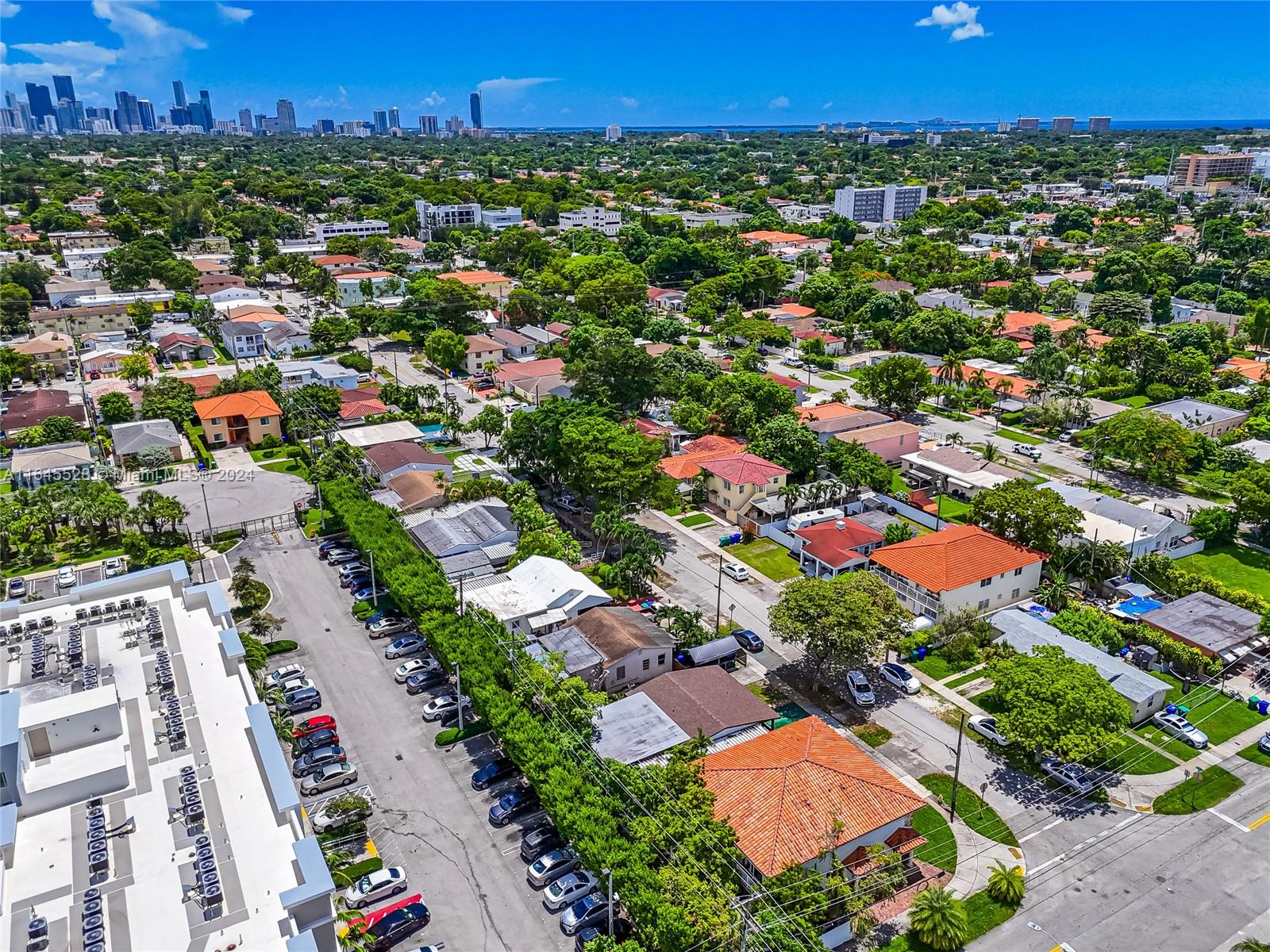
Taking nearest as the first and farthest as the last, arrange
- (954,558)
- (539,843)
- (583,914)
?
1. (583,914)
2. (539,843)
3. (954,558)

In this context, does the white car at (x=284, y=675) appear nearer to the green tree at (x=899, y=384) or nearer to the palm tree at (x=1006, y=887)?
the palm tree at (x=1006, y=887)

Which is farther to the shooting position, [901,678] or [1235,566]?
[1235,566]

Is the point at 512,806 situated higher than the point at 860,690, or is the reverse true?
the point at 860,690

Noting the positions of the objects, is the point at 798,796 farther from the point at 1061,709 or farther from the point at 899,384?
the point at 899,384

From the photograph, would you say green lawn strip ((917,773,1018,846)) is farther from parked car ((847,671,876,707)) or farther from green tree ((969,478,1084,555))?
green tree ((969,478,1084,555))

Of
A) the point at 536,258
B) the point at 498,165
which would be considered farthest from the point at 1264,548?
the point at 498,165

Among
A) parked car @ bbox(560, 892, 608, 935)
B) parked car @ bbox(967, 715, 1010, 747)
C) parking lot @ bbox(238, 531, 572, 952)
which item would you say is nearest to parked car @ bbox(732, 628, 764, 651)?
parked car @ bbox(967, 715, 1010, 747)

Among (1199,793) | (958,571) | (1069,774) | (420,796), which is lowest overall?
(420,796)

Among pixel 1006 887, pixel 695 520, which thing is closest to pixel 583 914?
pixel 1006 887
